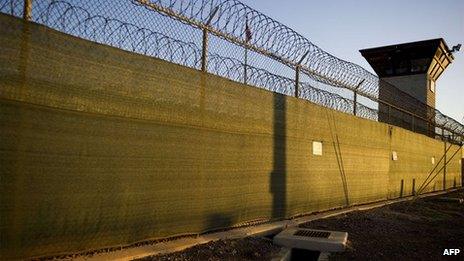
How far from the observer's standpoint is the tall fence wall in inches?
171

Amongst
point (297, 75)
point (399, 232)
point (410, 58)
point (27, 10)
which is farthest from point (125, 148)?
point (410, 58)

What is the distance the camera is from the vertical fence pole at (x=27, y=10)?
4.45 metres

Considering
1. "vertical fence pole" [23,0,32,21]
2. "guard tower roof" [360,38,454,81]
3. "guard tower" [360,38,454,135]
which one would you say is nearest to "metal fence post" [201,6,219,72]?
"vertical fence pole" [23,0,32,21]

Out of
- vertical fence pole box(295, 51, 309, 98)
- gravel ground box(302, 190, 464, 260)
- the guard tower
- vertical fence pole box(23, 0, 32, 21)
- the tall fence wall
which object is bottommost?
gravel ground box(302, 190, 464, 260)

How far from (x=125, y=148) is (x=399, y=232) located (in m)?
5.42

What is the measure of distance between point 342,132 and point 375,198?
10.7 feet

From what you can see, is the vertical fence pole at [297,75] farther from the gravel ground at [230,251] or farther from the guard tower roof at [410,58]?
the guard tower roof at [410,58]

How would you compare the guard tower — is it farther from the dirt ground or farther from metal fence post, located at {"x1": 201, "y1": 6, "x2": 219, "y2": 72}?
metal fence post, located at {"x1": 201, "y1": 6, "x2": 219, "y2": 72}

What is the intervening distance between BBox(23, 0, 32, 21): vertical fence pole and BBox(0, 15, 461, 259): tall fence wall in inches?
4.1

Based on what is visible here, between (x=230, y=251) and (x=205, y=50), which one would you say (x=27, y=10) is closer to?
(x=205, y=50)

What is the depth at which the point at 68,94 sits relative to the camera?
4695 mm

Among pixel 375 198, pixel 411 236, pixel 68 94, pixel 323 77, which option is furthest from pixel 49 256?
pixel 375 198

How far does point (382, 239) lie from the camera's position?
7547 millimetres

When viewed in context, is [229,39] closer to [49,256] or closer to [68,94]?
[68,94]
